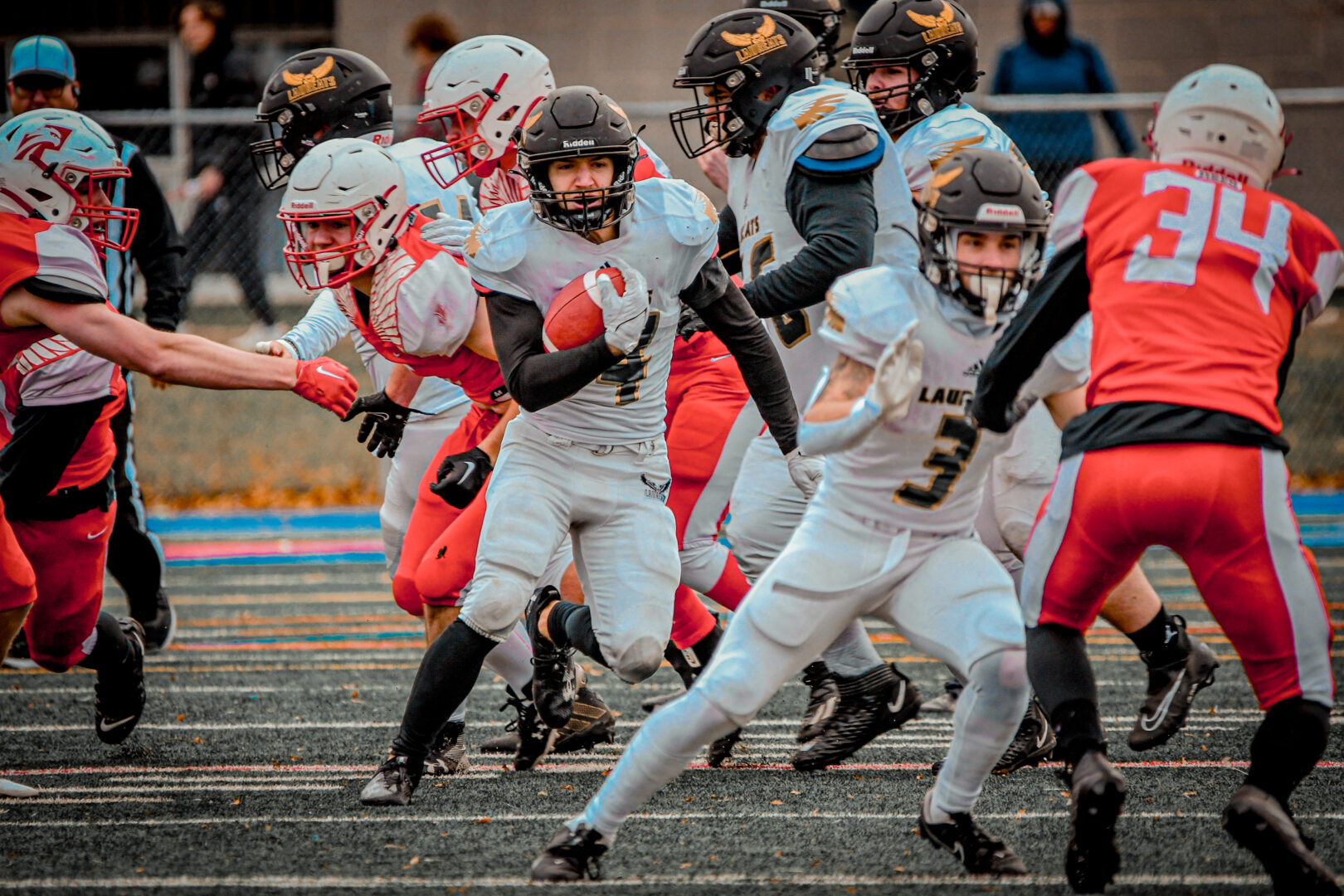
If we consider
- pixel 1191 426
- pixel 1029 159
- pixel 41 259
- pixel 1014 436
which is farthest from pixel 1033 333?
pixel 1029 159

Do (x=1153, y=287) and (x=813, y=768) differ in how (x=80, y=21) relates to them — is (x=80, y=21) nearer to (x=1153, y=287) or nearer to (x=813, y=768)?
(x=813, y=768)

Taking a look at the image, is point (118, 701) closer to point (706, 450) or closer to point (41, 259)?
point (41, 259)

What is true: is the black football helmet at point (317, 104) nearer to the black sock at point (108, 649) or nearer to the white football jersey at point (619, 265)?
the white football jersey at point (619, 265)

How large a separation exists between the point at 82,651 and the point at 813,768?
7.03 ft

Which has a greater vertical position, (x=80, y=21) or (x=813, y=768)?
(x=813, y=768)

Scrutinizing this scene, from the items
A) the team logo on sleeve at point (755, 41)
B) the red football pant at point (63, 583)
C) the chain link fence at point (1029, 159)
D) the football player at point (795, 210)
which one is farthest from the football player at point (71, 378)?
the chain link fence at point (1029, 159)

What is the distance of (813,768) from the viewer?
4449 mm

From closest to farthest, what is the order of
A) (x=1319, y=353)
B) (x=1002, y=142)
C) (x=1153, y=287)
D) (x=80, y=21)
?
(x=1153, y=287) < (x=1002, y=142) < (x=1319, y=353) < (x=80, y=21)

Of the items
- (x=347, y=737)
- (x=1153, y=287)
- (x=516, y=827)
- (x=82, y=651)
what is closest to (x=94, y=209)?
(x=82, y=651)

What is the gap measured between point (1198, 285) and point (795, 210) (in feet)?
5.07

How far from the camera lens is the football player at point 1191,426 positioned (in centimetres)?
312

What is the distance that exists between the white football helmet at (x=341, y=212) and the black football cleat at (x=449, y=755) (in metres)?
1.26

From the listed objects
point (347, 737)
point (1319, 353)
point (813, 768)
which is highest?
point (813, 768)

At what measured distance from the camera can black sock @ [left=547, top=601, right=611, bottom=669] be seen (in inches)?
166
